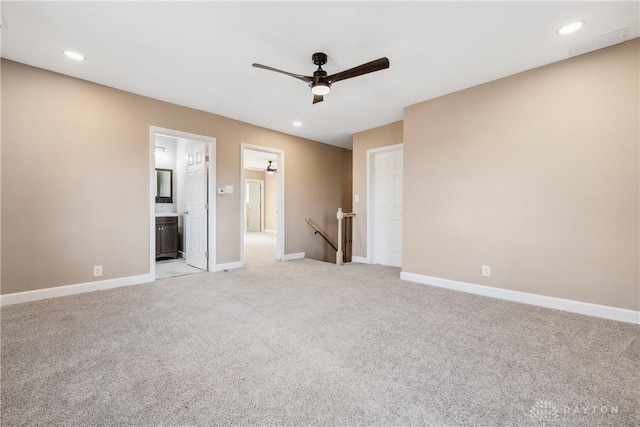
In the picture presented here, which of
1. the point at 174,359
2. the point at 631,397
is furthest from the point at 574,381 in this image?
the point at 174,359

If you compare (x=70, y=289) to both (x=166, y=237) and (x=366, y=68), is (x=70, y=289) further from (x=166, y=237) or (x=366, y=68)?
(x=366, y=68)

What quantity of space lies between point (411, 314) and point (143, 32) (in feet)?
11.6

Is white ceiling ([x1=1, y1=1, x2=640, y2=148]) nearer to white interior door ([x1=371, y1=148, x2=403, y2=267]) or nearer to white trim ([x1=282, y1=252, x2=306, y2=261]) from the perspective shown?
white interior door ([x1=371, y1=148, x2=403, y2=267])

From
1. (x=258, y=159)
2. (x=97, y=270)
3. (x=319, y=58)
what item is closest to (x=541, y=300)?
(x=319, y=58)

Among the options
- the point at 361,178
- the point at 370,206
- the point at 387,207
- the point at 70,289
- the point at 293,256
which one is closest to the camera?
the point at 70,289

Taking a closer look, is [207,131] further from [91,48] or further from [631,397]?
[631,397]

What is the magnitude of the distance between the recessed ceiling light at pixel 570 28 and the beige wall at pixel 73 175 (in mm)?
4290

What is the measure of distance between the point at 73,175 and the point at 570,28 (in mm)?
5140

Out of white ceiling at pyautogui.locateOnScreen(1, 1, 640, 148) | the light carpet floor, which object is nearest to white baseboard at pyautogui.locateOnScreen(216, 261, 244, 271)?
the light carpet floor

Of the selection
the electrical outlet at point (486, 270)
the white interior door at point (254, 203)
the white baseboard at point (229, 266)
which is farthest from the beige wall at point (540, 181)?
the white interior door at point (254, 203)

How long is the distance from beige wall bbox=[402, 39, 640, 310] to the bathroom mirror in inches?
192

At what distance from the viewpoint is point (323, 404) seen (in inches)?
55.5

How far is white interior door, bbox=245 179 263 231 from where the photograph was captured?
11.2m

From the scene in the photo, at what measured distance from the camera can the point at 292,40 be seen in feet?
7.70
